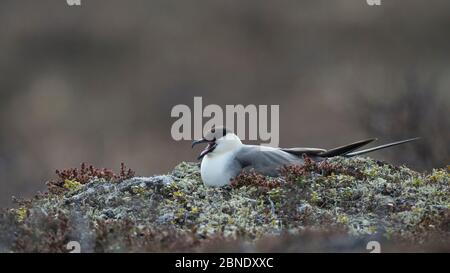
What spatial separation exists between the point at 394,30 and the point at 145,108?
707cm

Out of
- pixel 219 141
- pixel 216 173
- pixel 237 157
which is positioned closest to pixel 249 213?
pixel 216 173

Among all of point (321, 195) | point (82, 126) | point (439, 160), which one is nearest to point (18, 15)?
point (82, 126)

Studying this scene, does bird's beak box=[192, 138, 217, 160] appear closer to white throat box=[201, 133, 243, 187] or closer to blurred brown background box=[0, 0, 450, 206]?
white throat box=[201, 133, 243, 187]

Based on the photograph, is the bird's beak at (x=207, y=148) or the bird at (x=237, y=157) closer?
the bird at (x=237, y=157)

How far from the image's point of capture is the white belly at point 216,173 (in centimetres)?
859

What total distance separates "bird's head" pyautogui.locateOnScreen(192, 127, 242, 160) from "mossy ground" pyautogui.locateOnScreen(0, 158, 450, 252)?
35 centimetres

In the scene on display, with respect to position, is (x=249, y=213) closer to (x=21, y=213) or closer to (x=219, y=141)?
(x=219, y=141)

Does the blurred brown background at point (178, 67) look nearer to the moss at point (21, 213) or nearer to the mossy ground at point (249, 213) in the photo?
the mossy ground at point (249, 213)

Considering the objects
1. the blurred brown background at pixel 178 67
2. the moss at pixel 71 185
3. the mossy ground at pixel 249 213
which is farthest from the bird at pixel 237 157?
→ the blurred brown background at pixel 178 67

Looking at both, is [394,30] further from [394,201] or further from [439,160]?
[394,201]

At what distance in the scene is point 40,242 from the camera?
6508 millimetres

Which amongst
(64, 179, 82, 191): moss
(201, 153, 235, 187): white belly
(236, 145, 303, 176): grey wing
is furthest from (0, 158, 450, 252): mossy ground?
(236, 145, 303, 176): grey wing

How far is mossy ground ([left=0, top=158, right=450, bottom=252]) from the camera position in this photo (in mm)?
6414

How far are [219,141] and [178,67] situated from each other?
11.9 m
